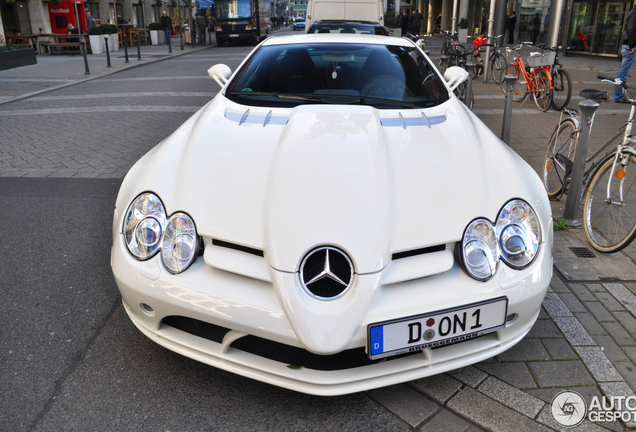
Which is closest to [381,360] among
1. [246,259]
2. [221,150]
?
[246,259]

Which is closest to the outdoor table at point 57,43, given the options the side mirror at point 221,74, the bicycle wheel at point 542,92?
the bicycle wheel at point 542,92

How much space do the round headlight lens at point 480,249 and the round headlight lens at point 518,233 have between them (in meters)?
0.05

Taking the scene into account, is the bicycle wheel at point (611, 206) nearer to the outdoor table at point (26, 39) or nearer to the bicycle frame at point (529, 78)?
the bicycle frame at point (529, 78)

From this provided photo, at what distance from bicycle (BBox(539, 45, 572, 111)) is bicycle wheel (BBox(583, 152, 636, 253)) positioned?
227 inches

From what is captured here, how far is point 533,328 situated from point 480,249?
0.88 meters

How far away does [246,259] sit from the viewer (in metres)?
2.18

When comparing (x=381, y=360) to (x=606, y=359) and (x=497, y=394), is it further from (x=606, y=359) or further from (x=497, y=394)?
(x=606, y=359)

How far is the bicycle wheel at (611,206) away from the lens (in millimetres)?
3574

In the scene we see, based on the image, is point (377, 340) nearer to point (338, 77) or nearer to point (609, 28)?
point (338, 77)

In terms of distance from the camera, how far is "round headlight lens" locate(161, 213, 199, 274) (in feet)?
7.44

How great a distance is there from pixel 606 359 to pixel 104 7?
116 ft

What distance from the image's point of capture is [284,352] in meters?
2.22

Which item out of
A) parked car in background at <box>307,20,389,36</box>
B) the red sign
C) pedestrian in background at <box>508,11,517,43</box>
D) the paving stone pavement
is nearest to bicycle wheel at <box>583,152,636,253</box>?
the paving stone pavement

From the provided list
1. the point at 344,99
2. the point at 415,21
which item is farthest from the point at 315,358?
the point at 415,21
